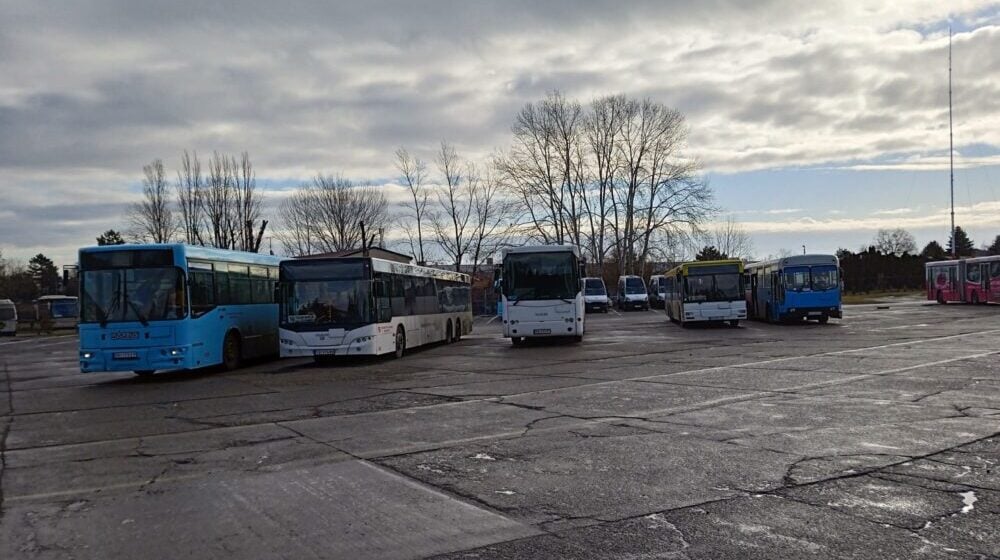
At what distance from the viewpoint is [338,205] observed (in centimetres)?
6581

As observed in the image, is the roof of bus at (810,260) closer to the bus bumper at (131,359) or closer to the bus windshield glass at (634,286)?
the bus bumper at (131,359)

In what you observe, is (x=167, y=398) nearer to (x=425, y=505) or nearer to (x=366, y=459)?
(x=366, y=459)

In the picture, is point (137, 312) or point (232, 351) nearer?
point (137, 312)

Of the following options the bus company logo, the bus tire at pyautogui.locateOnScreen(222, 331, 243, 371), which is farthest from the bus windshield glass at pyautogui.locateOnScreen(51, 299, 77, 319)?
the bus company logo

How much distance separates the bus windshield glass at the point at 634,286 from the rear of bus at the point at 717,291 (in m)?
29.1

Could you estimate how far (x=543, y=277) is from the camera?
26109 mm

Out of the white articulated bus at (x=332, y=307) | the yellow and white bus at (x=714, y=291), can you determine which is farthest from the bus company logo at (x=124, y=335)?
the yellow and white bus at (x=714, y=291)

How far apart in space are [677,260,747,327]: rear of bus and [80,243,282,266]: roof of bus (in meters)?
16.8

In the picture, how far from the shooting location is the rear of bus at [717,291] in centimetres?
3312

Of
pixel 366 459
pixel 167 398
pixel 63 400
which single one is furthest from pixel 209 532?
pixel 63 400

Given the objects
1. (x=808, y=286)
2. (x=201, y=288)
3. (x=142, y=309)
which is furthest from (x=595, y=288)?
(x=142, y=309)

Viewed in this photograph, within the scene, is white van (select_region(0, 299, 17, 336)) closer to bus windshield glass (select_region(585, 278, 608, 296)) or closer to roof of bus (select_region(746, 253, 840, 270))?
bus windshield glass (select_region(585, 278, 608, 296))

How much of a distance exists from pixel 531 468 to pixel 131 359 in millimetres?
13395

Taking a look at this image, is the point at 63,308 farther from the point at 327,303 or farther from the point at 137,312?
the point at 137,312
